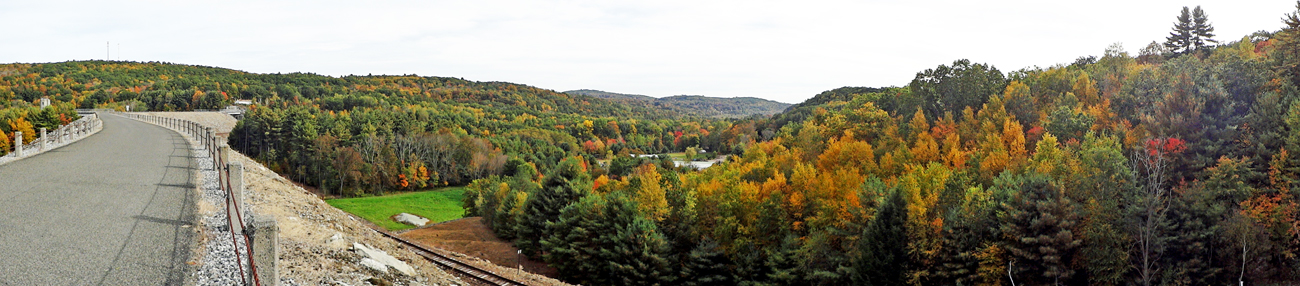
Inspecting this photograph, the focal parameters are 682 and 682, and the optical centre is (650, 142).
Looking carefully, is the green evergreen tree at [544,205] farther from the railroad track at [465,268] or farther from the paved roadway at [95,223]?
the paved roadway at [95,223]

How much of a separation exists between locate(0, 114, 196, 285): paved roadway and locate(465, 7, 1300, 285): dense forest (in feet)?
72.4

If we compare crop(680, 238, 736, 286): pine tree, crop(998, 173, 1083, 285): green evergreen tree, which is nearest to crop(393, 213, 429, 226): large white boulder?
crop(680, 238, 736, 286): pine tree

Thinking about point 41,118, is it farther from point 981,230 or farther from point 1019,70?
point 1019,70

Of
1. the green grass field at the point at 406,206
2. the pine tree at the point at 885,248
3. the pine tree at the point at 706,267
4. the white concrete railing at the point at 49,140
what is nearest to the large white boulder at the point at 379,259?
the white concrete railing at the point at 49,140

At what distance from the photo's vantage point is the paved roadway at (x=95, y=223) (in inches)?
387

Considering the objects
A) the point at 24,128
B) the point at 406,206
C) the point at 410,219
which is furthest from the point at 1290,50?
the point at 24,128

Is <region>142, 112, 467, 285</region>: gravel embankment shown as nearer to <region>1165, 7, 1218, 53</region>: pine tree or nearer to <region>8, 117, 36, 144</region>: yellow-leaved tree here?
<region>8, 117, 36, 144</region>: yellow-leaved tree

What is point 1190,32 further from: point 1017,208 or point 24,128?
point 24,128

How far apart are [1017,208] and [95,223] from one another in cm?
2963

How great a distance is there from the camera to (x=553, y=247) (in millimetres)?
39438

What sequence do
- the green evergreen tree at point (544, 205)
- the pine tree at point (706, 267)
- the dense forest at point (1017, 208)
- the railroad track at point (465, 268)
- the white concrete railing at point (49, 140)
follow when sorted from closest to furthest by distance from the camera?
the white concrete railing at point (49, 140)
the railroad track at point (465, 268)
the dense forest at point (1017, 208)
the pine tree at point (706, 267)
the green evergreen tree at point (544, 205)

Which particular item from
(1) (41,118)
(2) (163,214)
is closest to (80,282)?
(2) (163,214)

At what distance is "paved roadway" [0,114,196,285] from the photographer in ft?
32.3

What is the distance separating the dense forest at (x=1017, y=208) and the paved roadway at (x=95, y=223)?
2207 centimetres
